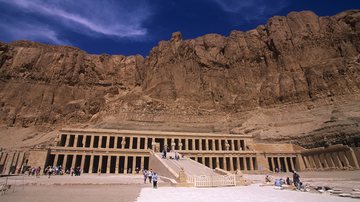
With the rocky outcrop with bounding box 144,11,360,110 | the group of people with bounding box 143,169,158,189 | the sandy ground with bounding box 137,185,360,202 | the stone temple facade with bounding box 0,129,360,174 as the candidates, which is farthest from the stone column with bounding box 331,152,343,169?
the group of people with bounding box 143,169,158,189

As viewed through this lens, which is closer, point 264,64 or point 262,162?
point 262,162

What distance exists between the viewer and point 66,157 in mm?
42719

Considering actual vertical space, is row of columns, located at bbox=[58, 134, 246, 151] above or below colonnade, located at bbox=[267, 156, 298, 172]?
above

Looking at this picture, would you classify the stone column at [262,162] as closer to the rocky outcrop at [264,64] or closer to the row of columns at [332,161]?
the row of columns at [332,161]

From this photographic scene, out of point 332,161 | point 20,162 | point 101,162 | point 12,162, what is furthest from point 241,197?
point 12,162

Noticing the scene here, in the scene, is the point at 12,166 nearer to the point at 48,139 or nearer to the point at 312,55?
the point at 48,139

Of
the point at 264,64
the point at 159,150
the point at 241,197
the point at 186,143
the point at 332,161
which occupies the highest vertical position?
the point at 264,64

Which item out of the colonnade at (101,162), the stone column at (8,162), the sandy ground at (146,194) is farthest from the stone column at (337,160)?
the stone column at (8,162)

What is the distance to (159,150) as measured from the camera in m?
49.1

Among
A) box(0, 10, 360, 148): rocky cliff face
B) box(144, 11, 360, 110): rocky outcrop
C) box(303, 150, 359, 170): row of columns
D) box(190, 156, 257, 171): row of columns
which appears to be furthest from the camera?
box(144, 11, 360, 110): rocky outcrop

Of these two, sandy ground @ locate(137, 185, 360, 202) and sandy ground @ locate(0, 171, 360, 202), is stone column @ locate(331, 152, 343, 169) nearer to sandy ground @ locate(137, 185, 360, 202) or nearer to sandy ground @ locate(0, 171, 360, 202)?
sandy ground @ locate(0, 171, 360, 202)

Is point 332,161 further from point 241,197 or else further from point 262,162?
point 241,197

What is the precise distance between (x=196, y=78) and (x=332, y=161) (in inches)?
1926

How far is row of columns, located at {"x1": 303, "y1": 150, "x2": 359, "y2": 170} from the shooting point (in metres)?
39.2
